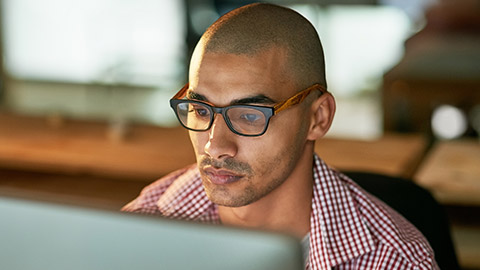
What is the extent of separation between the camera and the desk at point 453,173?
9.30 feet

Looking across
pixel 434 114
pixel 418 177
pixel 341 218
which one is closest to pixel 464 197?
pixel 418 177

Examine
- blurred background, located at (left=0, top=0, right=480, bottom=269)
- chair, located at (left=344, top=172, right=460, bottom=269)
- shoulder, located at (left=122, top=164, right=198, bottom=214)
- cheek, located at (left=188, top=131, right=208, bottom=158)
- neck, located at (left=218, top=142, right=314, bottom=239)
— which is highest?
cheek, located at (left=188, top=131, right=208, bottom=158)

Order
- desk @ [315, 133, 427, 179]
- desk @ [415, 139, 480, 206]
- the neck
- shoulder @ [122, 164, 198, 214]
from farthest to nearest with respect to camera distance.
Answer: desk @ [315, 133, 427, 179], desk @ [415, 139, 480, 206], shoulder @ [122, 164, 198, 214], the neck

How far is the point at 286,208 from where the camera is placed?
4.58ft

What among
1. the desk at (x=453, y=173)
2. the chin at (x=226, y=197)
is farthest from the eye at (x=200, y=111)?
the desk at (x=453, y=173)

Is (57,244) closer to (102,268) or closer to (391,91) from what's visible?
(102,268)

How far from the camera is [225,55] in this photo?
128 centimetres

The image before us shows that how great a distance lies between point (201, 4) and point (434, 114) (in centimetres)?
232

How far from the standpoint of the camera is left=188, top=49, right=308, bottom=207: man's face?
1.24m

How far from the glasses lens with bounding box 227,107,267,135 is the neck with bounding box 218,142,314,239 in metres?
0.17

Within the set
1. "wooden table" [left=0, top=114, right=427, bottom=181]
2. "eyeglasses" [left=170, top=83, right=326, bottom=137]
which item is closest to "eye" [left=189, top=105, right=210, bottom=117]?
"eyeglasses" [left=170, top=83, right=326, bottom=137]

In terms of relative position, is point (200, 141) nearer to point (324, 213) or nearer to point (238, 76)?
point (238, 76)

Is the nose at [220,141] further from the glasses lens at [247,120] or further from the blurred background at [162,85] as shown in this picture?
the blurred background at [162,85]

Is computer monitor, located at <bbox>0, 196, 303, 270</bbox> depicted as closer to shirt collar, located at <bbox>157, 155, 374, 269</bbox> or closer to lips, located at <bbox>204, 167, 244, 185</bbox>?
lips, located at <bbox>204, 167, 244, 185</bbox>
